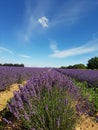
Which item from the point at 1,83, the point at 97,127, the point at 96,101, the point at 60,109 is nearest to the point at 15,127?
the point at 60,109

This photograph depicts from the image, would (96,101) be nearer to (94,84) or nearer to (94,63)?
(94,84)

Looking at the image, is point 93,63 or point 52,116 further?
point 93,63

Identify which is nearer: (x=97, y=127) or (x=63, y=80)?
(x=97, y=127)

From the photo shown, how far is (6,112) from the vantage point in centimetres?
431

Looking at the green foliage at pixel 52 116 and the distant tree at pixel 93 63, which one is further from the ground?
the distant tree at pixel 93 63

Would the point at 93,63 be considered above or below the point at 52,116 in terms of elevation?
above

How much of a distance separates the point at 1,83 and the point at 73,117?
6311 millimetres

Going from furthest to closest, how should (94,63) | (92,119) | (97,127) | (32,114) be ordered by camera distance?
(94,63) → (92,119) → (97,127) → (32,114)

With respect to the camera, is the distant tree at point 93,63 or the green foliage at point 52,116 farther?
the distant tree at point 93,63

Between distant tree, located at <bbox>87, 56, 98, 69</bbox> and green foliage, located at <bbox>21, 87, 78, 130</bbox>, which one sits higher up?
distant tree, located at <bbox>87, 56, 98, 69</bbox>

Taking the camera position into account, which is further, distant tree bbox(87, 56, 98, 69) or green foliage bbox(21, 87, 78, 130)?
distant tree bbox(87, 56, 98, 69)

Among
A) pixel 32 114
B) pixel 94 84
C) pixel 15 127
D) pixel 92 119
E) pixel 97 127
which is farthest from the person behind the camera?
pixel 94 84

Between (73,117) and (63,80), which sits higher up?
(63,80)

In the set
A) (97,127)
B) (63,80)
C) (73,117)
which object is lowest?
(97,127)
